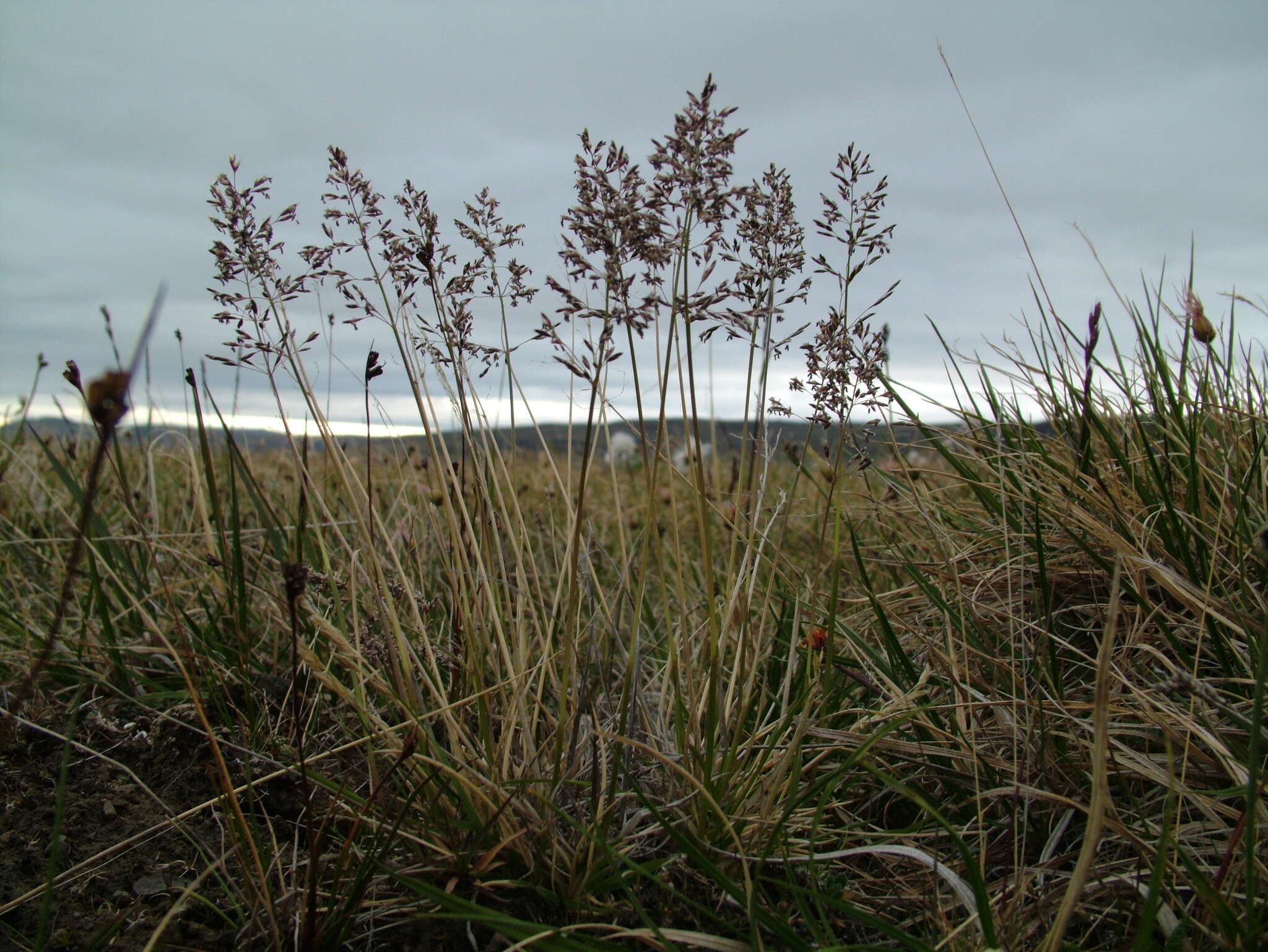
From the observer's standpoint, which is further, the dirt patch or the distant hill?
the distant hill

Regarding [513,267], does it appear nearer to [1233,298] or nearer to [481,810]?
[481,810]

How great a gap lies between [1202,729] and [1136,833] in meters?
0.20

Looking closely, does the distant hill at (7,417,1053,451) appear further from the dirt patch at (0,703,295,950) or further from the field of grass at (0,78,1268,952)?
the dirt patch at (0,703,295,950)

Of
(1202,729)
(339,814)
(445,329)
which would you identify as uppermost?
(445,329)

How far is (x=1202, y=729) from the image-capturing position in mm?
1338

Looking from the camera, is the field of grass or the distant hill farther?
the distant hill

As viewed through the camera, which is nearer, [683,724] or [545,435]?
[683,724]

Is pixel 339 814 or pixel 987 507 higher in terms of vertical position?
pixel 987 507

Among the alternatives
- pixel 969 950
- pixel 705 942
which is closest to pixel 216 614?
pixel 705 942

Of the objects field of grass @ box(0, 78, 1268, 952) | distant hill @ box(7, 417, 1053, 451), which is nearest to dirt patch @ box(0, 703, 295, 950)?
field of grass @ box(0, 78, 1268, 952)

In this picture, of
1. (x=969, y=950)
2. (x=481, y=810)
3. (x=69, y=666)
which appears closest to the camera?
(x=969, y=950)

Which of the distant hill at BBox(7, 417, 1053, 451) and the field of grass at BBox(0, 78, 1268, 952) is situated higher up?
the distant hill at BBox(7, 417, 1053, 451)

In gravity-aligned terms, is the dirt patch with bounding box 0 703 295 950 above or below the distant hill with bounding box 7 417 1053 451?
→ below

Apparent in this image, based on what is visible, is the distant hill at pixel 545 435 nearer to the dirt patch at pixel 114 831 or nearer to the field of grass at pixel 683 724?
the field of grass at pixel 683 724
